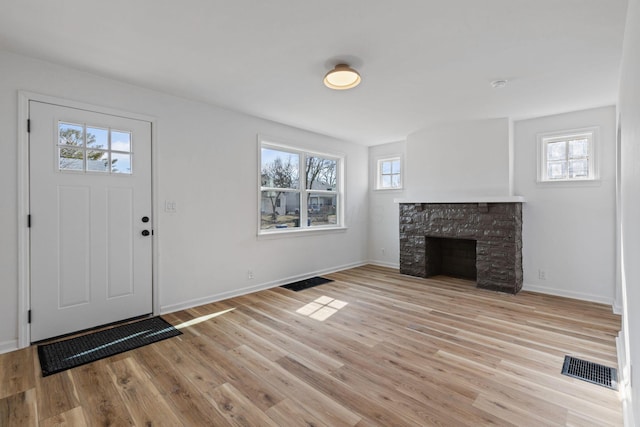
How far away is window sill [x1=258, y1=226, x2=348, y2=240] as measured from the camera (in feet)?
14.6

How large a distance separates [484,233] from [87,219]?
485 cm

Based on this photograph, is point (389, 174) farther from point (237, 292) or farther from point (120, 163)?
point (120, 163)

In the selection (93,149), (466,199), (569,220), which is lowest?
(569,220)

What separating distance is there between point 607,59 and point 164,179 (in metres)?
4.38

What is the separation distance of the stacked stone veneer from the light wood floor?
763mm

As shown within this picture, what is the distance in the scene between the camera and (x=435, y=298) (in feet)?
13.0

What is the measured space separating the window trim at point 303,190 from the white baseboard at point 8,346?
102 inches

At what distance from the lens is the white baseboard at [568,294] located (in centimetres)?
376

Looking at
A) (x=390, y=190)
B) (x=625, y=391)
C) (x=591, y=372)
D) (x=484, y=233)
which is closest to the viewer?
(x=625, y=391)

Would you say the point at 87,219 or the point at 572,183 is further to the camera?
the point at 572,183

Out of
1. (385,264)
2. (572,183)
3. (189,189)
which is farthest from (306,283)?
(572,183)

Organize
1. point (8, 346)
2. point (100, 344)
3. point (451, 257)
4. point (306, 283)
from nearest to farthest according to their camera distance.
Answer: point (8, 346) → point (100, 344) → point (306, 283) → point (451, 257)

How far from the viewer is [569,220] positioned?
157 inches

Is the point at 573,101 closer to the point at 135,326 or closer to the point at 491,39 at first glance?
the point at 491,39
